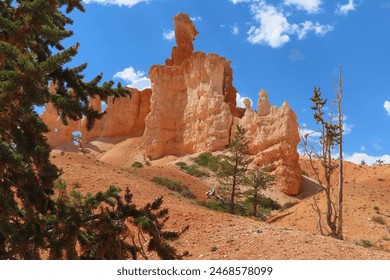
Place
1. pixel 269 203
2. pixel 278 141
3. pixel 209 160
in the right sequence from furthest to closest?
pixel 209 160, pixel 278 141, pixel 269 203

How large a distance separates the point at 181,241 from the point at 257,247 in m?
2.48

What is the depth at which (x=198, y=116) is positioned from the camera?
47.6 m

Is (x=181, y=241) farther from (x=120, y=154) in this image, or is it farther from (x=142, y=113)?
(x=142, y=113)

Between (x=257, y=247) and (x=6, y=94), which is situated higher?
(x=6, y=94)

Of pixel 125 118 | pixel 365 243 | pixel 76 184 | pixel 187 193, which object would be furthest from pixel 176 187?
pixel 125 118

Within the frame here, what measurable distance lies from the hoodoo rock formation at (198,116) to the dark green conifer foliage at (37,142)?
30.5 m

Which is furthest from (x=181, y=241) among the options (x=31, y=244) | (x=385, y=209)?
(x=385, y=209)

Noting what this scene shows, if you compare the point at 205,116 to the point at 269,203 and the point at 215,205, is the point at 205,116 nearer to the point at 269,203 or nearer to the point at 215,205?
the point at 269,203

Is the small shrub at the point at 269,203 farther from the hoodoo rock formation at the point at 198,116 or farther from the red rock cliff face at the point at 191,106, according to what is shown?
the red rock cliff face at the point at 191,106

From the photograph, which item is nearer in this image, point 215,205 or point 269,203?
point 215,205

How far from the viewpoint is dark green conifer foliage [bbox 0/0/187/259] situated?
497 centimetres

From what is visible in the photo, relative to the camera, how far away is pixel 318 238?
12039mm

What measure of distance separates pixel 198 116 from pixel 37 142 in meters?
41.9

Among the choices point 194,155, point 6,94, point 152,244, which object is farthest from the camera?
point 194,155
